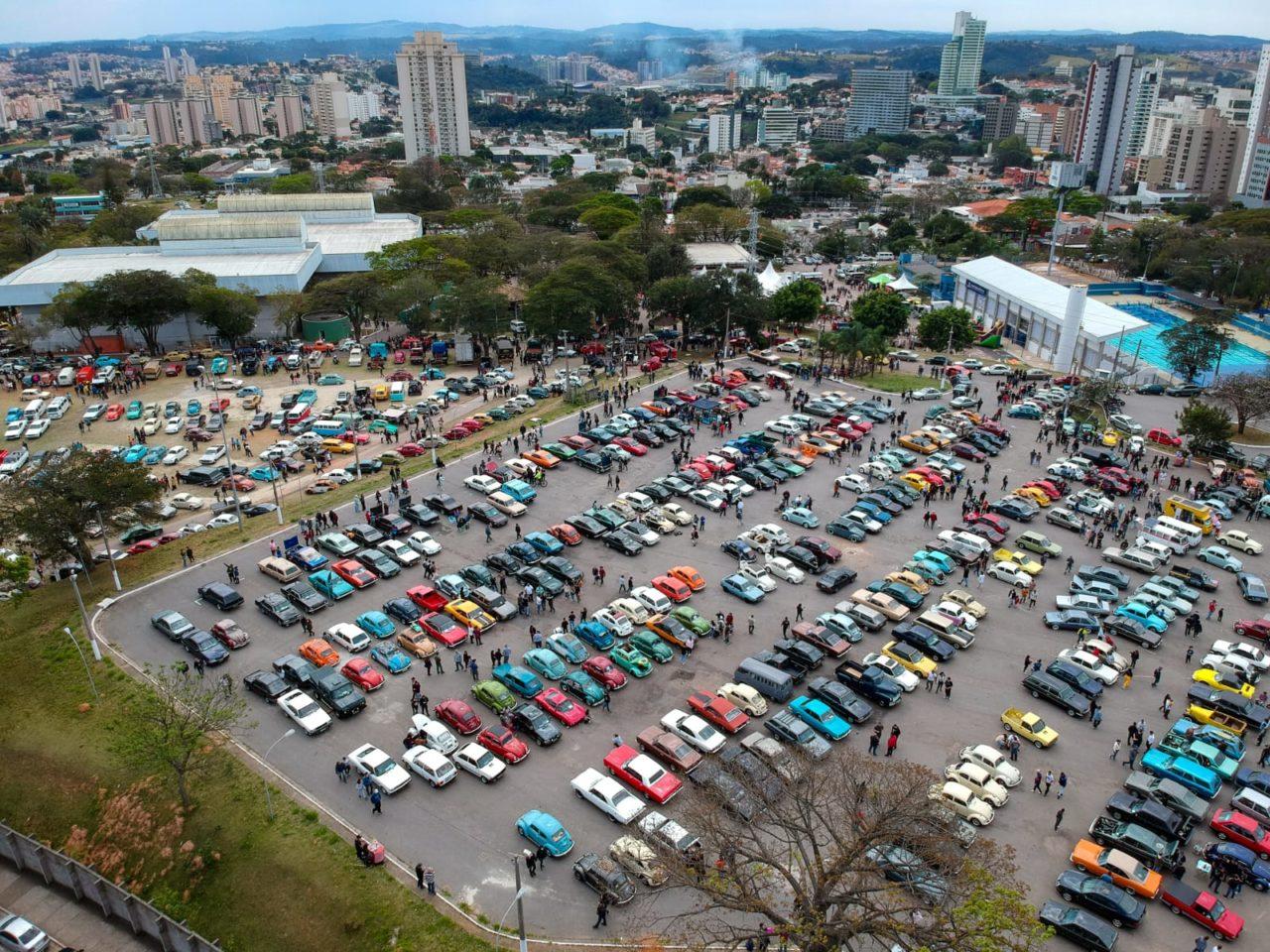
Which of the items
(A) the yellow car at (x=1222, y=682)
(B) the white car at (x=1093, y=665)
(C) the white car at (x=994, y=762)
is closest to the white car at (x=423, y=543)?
(C) the white car at (x=994, y=762)

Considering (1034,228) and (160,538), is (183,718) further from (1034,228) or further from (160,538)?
(1034,228)

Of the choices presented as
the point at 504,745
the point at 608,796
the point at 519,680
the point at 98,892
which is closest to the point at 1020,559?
the point at 519,680

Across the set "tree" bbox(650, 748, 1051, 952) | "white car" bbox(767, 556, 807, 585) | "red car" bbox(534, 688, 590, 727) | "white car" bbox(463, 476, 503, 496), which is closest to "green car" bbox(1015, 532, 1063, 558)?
"white car" bbox(767, 556, 807, 585)

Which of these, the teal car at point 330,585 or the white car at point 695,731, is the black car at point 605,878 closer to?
the white car at point 695,731

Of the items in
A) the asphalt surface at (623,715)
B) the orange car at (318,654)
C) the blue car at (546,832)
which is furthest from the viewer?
the orange car at (318,654)

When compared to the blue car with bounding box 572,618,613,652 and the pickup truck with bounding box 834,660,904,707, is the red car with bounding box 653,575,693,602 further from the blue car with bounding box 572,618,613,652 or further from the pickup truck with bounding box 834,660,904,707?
the pickup truck with bounding box 834,660,904,707

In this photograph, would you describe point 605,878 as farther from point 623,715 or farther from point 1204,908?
point 1204,908
